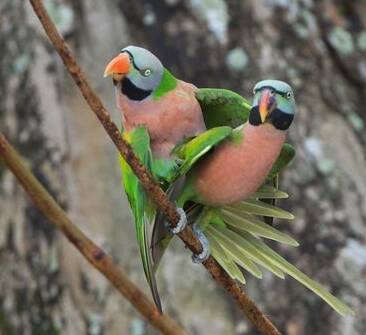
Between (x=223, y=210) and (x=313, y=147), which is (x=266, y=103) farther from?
(x=313, y=147)

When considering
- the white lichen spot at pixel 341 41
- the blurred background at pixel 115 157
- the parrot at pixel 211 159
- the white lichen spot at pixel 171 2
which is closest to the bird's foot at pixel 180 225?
the parrot at pixel 211 159

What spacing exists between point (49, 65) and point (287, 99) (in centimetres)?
159

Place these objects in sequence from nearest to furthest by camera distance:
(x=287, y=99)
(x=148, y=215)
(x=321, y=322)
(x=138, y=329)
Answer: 1. (x=287, y=99)
2. (x=148, y=215)
3. (x=321, y=322)
4. (x=138, y=329)

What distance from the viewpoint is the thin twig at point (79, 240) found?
656mm

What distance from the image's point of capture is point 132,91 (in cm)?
111

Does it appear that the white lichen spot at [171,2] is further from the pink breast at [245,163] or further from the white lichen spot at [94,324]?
the pink breast at [245,163]

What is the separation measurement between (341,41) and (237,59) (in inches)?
15.7

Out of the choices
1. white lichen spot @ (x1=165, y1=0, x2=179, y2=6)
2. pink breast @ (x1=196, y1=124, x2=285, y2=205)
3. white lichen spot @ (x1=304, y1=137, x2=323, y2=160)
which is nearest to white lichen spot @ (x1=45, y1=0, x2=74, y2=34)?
white lichen spot @ (x1=165, y1=0, x2=179, y2=6)

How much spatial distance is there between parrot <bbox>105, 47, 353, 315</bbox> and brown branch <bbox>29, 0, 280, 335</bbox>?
25 millimetres

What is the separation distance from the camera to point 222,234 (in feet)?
3.88

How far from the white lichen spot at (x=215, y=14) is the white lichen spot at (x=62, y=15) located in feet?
1.23

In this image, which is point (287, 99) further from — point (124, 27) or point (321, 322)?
point (124, 27)

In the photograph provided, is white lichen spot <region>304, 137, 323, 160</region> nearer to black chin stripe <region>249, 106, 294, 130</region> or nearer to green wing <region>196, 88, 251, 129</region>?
green wing <region>196, 88, 251, 129</region>

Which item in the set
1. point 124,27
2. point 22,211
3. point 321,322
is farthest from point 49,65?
point 321,322
